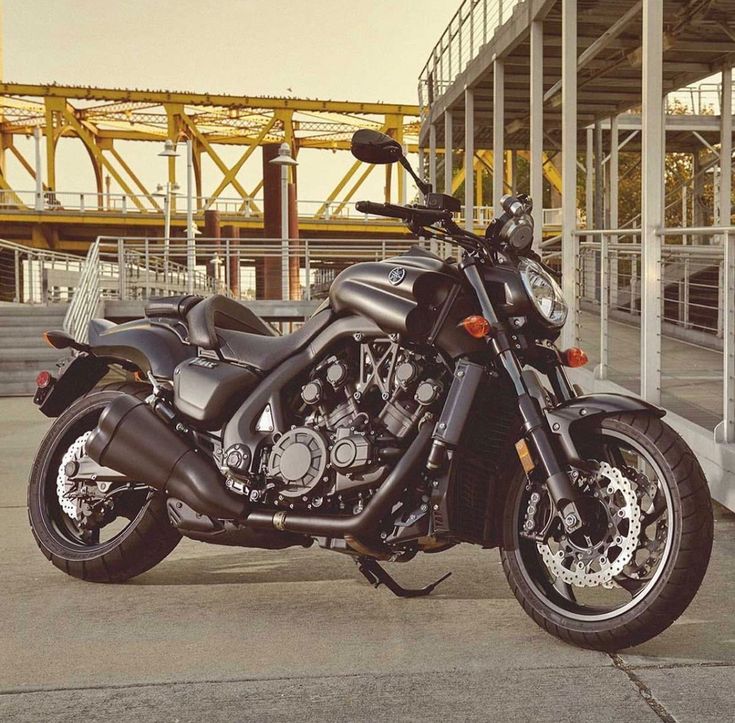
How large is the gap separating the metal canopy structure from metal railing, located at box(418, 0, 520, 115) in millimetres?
39

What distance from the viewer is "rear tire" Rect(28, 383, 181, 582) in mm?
4762

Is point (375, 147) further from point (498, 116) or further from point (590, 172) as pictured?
point (590, 172)

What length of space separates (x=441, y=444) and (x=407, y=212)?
0.73m

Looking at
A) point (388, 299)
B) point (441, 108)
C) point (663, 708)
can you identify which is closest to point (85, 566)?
point (388, 299)

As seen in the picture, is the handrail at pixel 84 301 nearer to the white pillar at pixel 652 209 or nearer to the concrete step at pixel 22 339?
the concrete step at pixel 22 339

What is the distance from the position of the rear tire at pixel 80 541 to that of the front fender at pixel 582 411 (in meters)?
1.61

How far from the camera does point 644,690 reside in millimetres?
3461

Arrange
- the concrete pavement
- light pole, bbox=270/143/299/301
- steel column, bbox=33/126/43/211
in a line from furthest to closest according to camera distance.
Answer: steel column, bbox=33/126/43/211
light pole, bbox=270/143/299/301
the concrete pavement

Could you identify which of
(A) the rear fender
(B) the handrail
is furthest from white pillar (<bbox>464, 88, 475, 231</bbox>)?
(A) the rear fender

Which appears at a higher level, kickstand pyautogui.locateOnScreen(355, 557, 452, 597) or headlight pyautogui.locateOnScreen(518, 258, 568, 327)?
headlight pyautogui.locateOnScreen(518, 258, 568, 327)

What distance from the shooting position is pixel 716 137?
81.3 feet

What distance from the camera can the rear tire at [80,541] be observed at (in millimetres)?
4762

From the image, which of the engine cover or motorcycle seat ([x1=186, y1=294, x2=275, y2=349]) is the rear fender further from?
the engine cover

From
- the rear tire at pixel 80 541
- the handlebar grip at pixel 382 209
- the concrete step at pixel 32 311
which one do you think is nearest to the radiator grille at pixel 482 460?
the handlebar grip at pixel 382 209
